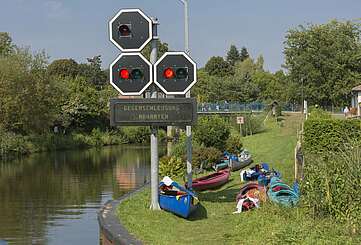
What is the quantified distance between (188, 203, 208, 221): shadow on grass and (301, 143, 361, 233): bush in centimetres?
330

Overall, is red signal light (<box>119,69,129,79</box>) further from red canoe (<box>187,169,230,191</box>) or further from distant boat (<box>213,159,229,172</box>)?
distant boat (<box>213,159,229,172</box>)

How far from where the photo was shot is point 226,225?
12859 millimetres

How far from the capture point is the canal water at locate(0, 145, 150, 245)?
16844mm

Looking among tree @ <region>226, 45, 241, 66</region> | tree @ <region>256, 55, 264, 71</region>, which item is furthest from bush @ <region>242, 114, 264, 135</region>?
tree @ <region>226, 45, 241, 66</region>

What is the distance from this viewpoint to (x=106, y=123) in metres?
68.4

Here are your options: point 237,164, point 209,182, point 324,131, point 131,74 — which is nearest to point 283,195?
point 131,74

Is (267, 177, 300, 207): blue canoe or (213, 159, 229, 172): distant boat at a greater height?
(267, 177, 300, 207): blue canoe

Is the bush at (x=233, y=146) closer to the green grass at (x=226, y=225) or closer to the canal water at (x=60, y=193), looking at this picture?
the canal water at (x=60, y=193)

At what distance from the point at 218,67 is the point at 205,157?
269ft

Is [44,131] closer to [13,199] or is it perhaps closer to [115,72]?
[13,199]

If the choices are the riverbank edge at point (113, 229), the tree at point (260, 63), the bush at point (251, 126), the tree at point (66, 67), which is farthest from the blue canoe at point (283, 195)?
the tree at point (260, 63)

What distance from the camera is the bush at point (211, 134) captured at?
30.1m

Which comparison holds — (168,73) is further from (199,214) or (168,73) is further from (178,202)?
(199,214)

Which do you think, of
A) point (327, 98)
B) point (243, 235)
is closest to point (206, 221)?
point (243, 235)
